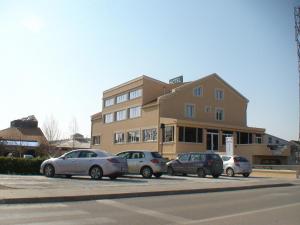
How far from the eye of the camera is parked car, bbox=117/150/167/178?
26.6 metres

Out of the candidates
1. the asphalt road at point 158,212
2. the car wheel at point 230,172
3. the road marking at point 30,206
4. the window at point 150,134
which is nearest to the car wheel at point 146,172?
the car wheel at point 230,172

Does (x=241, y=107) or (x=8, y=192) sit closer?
(x=8, y=192)

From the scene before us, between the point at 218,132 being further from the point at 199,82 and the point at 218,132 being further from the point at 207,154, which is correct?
the point at 207,154

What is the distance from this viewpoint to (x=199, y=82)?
5906cm

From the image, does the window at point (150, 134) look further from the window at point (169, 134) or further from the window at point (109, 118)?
the window at point (109, 118)

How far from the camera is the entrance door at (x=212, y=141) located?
178 feet

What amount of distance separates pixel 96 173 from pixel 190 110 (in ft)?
118

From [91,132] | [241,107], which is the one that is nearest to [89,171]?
[241,107]

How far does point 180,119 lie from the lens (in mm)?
54156

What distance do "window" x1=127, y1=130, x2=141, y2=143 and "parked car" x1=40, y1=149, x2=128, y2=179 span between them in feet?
117

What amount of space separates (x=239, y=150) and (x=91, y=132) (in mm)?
28577

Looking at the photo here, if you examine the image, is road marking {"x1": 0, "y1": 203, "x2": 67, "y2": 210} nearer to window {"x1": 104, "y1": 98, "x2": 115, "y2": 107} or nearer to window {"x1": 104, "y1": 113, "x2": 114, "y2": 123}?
window {"x1": 104, "y1": 113, "x2": 114, "y2": 123}

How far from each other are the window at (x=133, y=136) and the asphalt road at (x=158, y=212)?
43.3 metres

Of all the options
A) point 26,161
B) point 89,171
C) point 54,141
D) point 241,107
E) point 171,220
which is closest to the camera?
point 171,220
